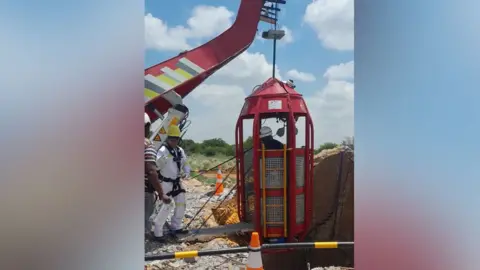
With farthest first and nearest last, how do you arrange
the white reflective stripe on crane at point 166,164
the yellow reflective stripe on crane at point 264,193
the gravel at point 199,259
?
the white reflective stripe on crane at point 166,164 < the yellow reflective stripe on crane at point 264,193 < the gravel at point 199,259

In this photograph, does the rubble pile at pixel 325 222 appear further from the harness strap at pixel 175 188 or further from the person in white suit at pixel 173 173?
the harness strap at pixel 175 188

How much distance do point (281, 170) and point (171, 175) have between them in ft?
4.21

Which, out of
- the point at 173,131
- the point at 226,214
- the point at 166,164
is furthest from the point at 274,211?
the point at 226,214

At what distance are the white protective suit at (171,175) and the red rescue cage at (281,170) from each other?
3.02ft

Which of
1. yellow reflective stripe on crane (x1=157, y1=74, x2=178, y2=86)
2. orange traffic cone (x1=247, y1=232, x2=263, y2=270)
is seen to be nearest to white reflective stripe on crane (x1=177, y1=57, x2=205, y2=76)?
yellow reflective stripe on crane (x1=157, y1=74, x2=178, y2=86)

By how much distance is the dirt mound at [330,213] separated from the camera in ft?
17.1

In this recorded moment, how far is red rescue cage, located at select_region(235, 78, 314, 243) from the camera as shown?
453 cm

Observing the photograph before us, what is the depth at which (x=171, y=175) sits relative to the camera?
488 cm

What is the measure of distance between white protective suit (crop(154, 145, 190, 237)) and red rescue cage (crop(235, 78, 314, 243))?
92 cm

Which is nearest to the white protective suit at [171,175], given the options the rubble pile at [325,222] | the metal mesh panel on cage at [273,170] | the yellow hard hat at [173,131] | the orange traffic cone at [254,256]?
the yellow hard hat at [173,131]

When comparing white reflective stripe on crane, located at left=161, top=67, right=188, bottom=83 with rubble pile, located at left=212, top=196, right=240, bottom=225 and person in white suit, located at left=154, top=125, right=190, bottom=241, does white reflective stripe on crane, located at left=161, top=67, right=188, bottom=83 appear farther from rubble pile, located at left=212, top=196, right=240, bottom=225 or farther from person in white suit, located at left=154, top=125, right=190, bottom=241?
rubble pile, located at left=212, top=196, right=240, bottom=225

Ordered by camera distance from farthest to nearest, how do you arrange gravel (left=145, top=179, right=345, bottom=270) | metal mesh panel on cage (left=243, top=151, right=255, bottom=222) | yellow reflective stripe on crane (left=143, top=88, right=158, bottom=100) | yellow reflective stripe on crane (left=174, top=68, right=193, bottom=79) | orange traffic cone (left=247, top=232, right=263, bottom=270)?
metal mesh panel on cage (left=243, top=151, right=255, bottom=222), yellow reflective stripe on crane (left=174, top=68, right=193, bottom=79), yellow reflective stripe on crane (left=143, top=88, right=158, bottom=100), gravel (left=145, top=179, right=345, bottom=270), orange traffic cone (left=247, top=232, right=263, bottom=270)

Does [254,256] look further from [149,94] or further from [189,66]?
[189,66]
